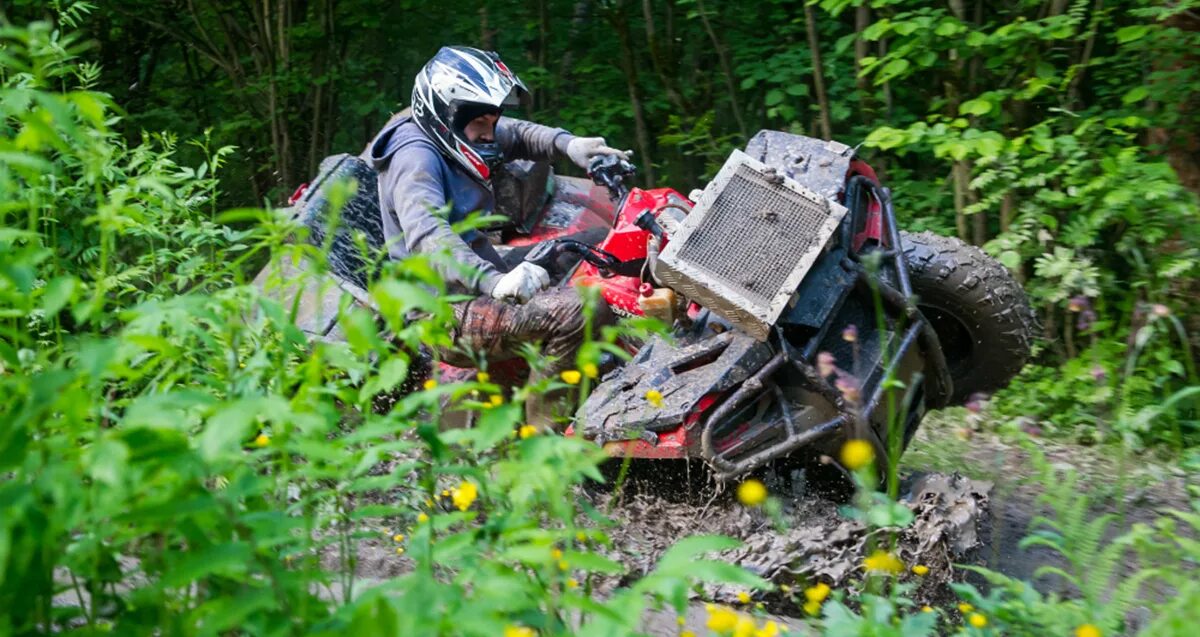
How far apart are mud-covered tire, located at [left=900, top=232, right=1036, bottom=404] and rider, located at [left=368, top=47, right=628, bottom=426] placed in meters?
1.24

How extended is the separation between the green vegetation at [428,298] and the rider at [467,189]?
0.33 meters

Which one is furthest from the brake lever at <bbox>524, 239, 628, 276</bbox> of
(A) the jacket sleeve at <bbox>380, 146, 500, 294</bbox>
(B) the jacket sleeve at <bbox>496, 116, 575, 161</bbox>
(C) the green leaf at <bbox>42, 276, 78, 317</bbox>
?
(C) the green leaf at <bbox>42, 276, 78, 317</bbox>

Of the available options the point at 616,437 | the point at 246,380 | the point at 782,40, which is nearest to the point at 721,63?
the point at 782,40

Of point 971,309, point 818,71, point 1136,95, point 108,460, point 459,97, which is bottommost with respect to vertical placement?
point 971,309

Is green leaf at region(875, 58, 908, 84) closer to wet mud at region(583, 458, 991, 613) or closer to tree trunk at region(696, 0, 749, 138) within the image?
tree trunk at region(696, 0, 749, 138)

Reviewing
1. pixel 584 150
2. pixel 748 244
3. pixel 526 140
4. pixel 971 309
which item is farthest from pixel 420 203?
pixel 971 309

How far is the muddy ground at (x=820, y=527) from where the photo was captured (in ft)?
11.2

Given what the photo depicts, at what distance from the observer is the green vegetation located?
1854 mm

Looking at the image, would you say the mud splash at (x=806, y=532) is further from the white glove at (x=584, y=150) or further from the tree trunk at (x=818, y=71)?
the tree trunk at (x=818, y=71)

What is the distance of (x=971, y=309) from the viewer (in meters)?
4.40

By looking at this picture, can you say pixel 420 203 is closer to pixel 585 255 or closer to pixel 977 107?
pixel 585 255

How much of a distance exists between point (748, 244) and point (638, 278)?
2.20 ft

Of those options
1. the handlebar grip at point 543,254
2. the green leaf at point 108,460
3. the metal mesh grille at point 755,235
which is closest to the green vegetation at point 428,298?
the green leaf at point 108,460

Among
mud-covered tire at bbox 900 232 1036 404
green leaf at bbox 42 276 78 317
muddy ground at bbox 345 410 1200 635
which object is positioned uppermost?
green leaf at bbox 42 276 78 317
